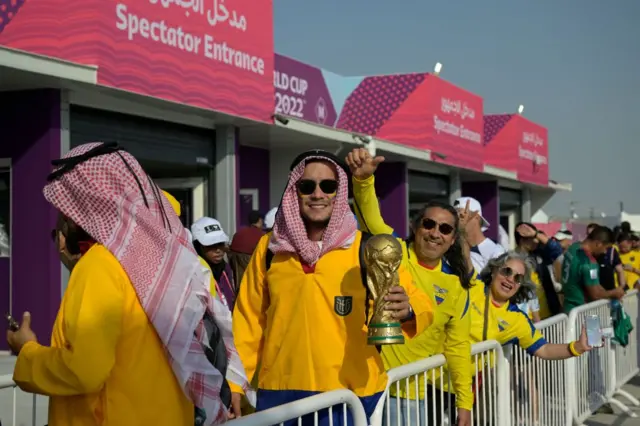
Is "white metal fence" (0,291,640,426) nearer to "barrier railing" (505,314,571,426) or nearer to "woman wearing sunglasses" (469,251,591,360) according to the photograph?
"barrier railing" (505,314,571,426)

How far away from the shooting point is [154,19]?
32.5ft

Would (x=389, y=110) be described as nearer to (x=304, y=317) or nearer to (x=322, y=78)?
(x=322, y=78)

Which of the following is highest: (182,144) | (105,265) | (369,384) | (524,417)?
(182,144)

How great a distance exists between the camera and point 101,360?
8.53 feet

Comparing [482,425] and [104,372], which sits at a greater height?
[104,372]

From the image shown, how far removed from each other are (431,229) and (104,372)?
95.3 inches

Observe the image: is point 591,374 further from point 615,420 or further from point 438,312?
point 438,312

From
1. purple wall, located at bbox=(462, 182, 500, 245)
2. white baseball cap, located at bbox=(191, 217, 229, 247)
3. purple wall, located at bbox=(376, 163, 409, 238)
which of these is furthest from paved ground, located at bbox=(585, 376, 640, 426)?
purple wall, located at bbox=(462, 182, 500, 245)

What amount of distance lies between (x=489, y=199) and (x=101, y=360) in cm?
2234

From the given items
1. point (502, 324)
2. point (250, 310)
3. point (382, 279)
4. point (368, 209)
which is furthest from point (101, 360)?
point (502, 324)

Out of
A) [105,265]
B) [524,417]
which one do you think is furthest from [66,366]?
[524,417]

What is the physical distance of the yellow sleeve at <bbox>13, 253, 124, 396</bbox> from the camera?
2580mm

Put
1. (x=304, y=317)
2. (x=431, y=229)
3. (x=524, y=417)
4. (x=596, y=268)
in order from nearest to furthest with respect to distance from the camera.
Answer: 1. (x=304, y=317)
2. (x=431, y=229)
3. (x=524, y=417)
4. (x=596, y=268)

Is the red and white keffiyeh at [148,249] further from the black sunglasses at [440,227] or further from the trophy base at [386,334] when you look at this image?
the black sunglasses at [440,227]
